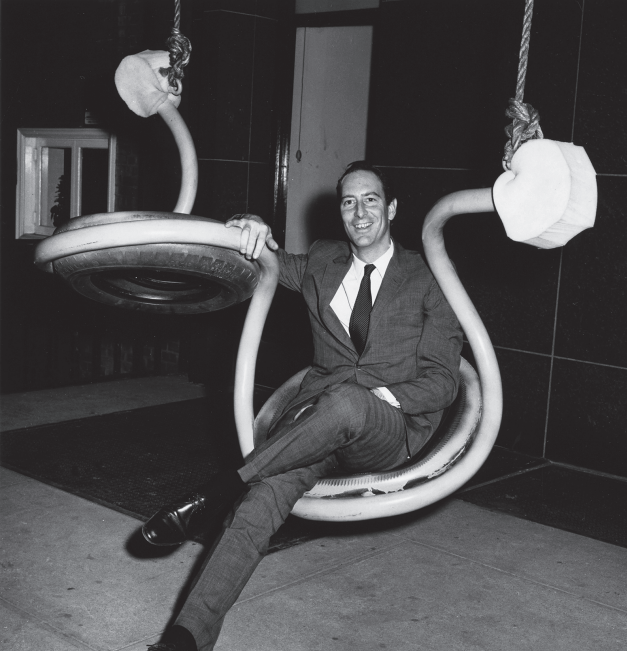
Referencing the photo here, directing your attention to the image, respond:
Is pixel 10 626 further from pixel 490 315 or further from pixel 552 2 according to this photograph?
pixel 552 2

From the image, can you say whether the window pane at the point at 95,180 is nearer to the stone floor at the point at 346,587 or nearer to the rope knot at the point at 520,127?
the stone floor at the point at 346,587

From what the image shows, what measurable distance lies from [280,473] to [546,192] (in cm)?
117

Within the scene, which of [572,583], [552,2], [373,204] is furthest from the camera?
[552,2]

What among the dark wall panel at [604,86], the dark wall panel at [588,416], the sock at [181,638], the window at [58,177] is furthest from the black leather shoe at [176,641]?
the window at [58,177]

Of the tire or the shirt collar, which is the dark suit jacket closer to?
the shirt collar

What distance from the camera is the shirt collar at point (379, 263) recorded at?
10.5 ft

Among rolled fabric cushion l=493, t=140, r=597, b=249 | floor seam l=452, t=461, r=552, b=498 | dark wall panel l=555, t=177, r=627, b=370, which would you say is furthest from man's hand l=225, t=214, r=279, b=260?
dark wall panel l=555, t=177, r=627, b=370

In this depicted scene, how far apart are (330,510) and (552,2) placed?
144 inches

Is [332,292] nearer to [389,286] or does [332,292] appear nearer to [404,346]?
[389,286]

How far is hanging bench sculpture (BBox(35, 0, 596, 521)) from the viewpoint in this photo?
243cm

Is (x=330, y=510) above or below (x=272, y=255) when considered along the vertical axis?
below

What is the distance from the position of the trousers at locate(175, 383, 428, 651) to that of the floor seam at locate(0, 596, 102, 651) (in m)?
0.59

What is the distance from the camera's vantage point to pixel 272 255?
300cm

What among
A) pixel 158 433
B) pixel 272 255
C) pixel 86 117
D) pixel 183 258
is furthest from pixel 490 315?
pixel 86 117
